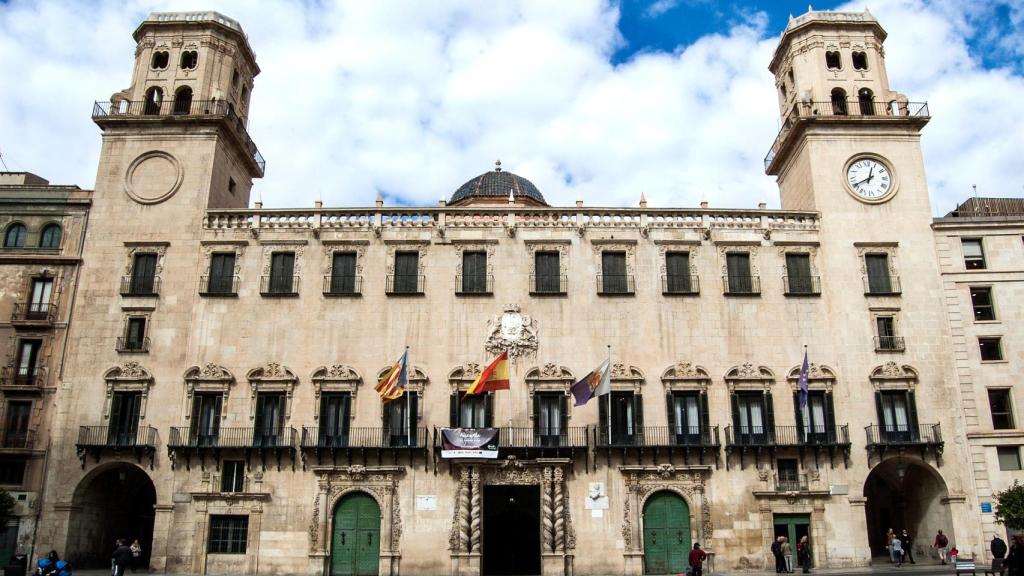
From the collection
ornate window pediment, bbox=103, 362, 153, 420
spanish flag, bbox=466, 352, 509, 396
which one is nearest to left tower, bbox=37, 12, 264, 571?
ornate window pediment, bbox=103, 362, 153, 420

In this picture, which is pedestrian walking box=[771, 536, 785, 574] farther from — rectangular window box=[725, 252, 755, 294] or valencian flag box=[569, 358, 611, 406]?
rectangular window box=[725, 252, 755, 294]

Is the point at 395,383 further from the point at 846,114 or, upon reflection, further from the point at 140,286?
the point at 846,114

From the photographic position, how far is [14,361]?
126 feet

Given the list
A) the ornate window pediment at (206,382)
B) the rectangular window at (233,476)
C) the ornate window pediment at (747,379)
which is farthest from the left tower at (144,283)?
the ornate window pediment at (747,379)

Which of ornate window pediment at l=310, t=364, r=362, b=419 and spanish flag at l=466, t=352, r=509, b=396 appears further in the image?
ornate window pediment at l=310, t=364, r=362, b=419

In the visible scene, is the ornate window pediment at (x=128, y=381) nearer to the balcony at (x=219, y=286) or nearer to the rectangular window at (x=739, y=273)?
the balcony at (x=219, y=286)

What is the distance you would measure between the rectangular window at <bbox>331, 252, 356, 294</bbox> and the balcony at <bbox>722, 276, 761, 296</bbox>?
18.5 metres

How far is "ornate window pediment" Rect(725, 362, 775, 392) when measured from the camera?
38156mm

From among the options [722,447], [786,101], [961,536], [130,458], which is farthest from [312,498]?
[786,101]

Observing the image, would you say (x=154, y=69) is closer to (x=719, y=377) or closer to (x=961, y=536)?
(x=719, y=377)

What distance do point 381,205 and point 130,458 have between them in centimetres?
1686

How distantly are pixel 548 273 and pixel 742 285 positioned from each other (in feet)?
31.8

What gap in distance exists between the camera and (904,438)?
37562 mm

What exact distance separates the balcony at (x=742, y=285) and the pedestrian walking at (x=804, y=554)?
11.6 m
